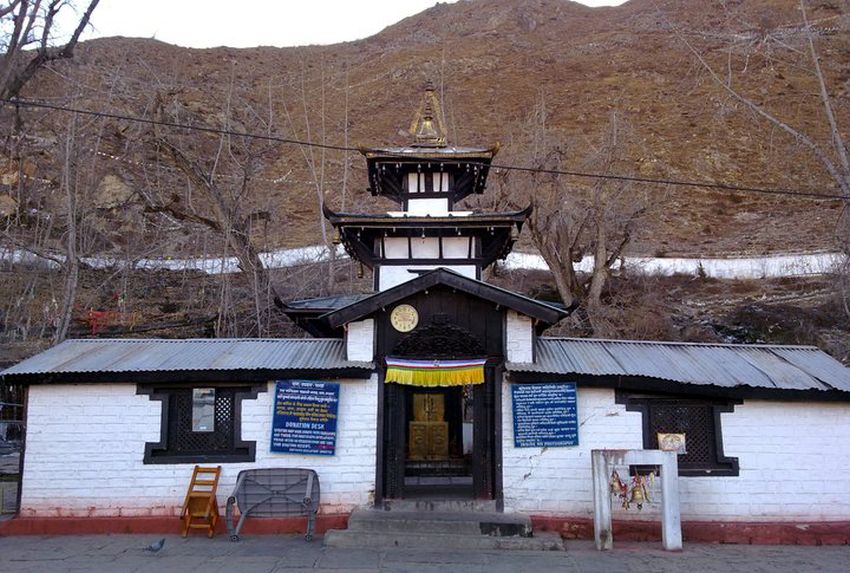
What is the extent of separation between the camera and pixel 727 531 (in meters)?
10.5

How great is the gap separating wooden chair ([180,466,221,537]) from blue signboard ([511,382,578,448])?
15.8ft

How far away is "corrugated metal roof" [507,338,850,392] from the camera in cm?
1081

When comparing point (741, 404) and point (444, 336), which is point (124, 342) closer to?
point (444, 336)

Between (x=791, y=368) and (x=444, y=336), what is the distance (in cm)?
603

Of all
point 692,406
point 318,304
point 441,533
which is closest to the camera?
point 441,533

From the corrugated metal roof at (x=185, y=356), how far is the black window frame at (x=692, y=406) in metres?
4.41

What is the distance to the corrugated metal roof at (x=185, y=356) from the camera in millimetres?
10805

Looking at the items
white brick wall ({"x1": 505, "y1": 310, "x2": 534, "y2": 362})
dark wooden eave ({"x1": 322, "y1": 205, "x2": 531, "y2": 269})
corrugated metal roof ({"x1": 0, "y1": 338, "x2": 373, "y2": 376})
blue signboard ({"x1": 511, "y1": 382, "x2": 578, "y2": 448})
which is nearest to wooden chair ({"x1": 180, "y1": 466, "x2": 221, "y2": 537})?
corrugated metal roof ({"x1": 0, "y1": 338, "x2": 373, "y2": 376})

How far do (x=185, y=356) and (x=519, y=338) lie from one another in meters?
5.67

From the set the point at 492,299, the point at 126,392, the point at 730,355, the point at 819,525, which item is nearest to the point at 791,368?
the point at 730,355

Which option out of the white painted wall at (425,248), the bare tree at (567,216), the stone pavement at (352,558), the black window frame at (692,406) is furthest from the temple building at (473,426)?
the bare tree at (567,216)

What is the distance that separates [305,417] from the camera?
1079 cm

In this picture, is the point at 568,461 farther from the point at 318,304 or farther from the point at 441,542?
the point at 318,304

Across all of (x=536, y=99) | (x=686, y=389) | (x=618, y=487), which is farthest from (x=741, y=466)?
(x=536, y=99)
